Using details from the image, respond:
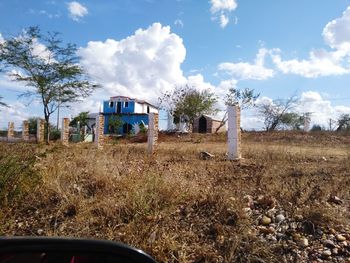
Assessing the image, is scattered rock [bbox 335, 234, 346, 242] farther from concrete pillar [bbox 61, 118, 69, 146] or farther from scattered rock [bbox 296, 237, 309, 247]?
concrete pillar [bbox 61, 118, 69, 146]

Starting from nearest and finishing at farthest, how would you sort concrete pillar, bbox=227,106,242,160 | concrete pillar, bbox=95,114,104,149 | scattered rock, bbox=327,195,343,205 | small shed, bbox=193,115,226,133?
scattered rock, bbox=327,195,343,205 → concrete pillar, bbox=227,106,242,160 → concrete pillar, bbox=95,114,104,149 → small shed, bbox=193,115,226,133

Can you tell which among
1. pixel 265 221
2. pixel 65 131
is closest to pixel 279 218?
pixel 265 221

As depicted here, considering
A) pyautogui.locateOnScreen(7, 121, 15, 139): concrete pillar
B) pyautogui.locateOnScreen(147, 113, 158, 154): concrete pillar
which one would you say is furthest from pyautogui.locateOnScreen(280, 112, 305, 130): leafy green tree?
pyautogui.locateOnScreen(147, 113, 158, 154): concrete pillar

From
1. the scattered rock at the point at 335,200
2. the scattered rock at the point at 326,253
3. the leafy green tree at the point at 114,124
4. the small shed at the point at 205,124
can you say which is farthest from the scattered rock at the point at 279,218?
the small shed at the point at 205,124

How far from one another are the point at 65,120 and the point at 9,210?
20419 millimetres

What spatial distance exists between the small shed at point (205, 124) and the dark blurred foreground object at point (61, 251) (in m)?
44.8

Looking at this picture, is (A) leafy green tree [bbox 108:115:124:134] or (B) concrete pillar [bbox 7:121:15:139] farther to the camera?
(A) leafy green tree [bbox 108:115:124:134]

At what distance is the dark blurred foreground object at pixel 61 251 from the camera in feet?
5.55

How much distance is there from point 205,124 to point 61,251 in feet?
152

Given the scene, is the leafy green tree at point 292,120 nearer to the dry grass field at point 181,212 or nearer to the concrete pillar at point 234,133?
the concrete pillar at point 234,133

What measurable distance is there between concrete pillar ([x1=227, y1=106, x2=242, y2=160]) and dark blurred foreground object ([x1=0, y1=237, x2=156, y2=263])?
1176 cm

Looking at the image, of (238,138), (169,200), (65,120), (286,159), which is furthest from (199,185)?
(65,120)

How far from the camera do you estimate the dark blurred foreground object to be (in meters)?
1.69

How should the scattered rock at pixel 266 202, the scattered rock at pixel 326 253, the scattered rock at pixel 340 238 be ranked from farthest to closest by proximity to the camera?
the scattered rock at pixel 266 202 → the scattered rock at pixel 340 238 → the scattered rock at pixel 326 253
